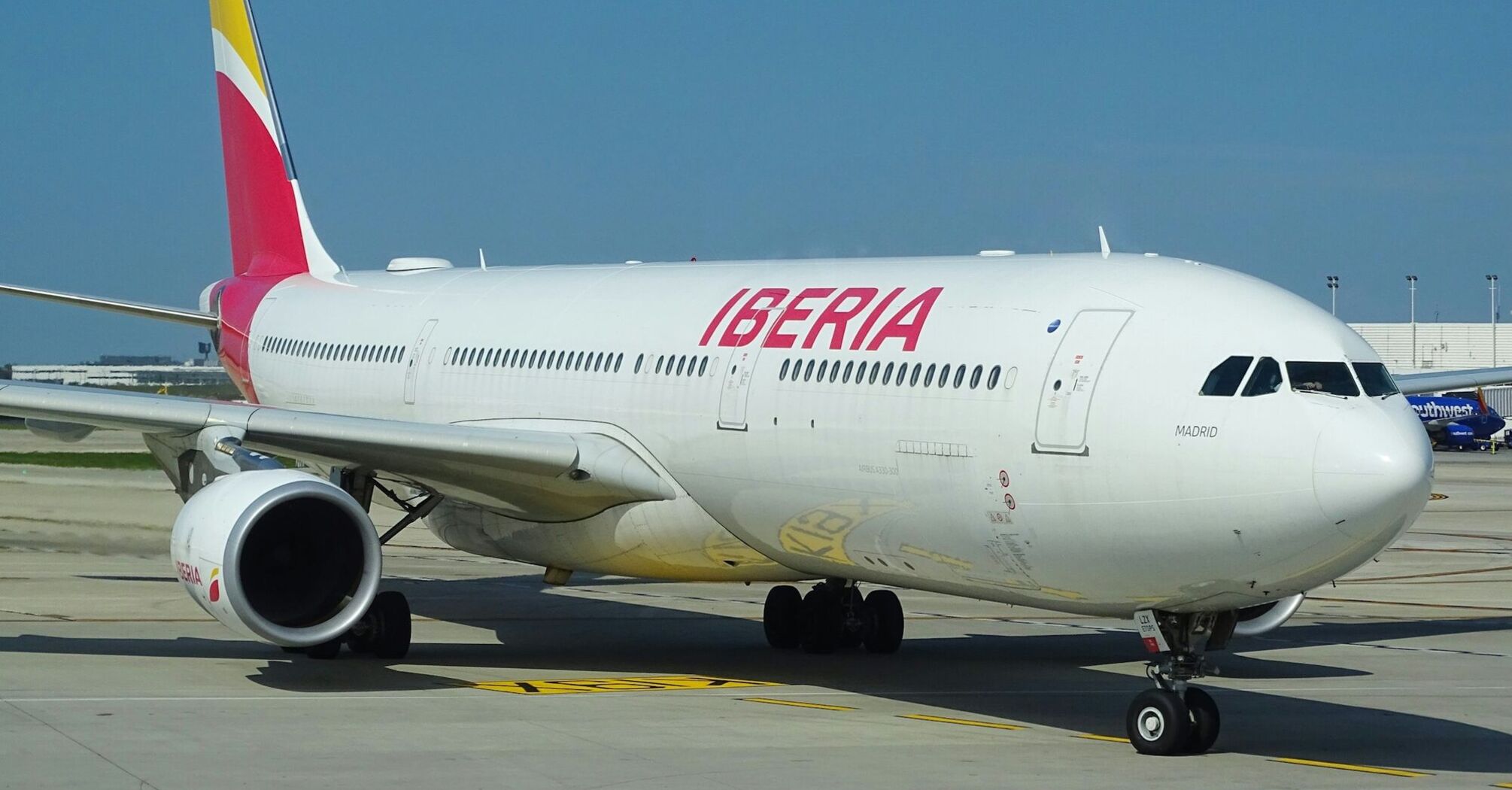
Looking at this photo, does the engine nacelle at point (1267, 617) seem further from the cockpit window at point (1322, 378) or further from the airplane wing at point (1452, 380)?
the cockpit window at point (1322, 378)

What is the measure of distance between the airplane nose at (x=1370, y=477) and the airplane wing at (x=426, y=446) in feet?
19.8

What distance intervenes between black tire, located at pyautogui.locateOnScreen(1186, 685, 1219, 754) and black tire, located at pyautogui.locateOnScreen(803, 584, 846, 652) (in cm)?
602

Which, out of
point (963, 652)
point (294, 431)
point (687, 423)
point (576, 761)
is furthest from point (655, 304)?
point (576, 761)

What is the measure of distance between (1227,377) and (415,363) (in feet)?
33.1

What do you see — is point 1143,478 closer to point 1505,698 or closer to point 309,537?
point 1505,698

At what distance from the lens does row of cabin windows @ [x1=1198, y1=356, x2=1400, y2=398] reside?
11.4 meters

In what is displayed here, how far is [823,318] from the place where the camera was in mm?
14578

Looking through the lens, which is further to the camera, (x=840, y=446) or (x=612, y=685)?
(x=612, y=685)

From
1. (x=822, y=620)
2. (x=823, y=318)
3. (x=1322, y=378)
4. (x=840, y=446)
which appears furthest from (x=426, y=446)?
(x=1322, y=378)

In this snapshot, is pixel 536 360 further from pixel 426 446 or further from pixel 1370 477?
pixel 1370 477

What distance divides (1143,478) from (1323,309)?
6.28 feet

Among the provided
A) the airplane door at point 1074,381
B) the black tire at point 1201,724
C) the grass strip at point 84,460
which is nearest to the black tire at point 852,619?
the black tire at point 1201,724

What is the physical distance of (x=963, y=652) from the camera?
1838cm

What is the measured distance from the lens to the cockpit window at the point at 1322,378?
1138cm
